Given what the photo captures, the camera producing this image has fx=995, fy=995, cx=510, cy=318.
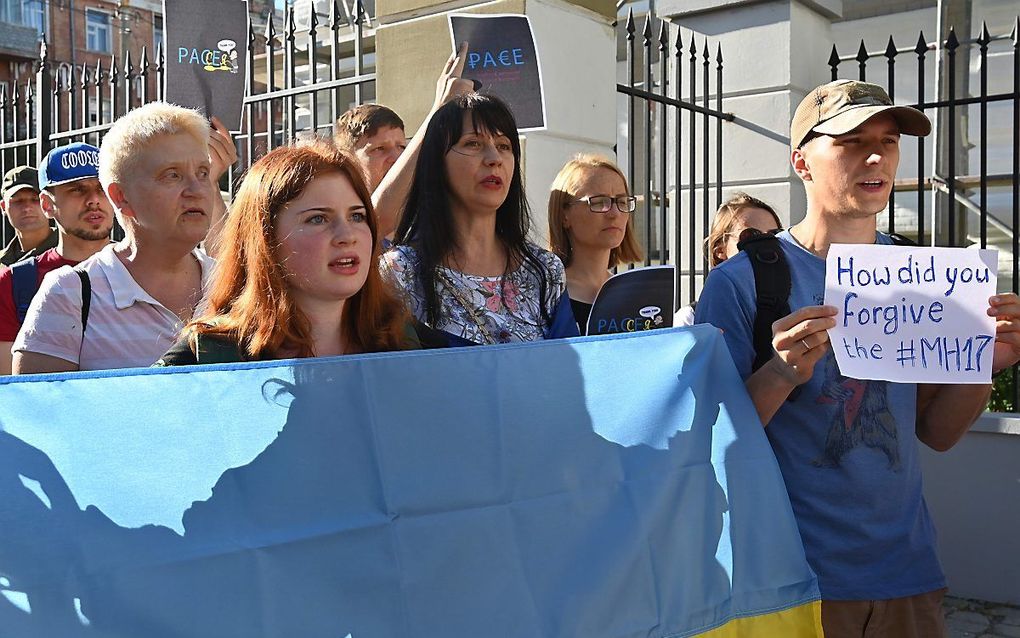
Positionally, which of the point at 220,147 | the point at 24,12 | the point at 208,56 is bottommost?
the point at 220,147

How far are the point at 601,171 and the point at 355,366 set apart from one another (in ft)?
6.47

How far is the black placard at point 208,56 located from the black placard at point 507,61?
37.6 inches

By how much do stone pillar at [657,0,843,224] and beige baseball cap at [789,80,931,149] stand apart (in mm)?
4093

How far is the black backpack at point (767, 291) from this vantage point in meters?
2.32

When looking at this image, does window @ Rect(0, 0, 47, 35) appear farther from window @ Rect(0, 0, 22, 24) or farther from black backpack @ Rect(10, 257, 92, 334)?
black backpack @ Rect(10, 257, 92, 334)

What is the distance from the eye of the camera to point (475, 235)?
276 centimetres

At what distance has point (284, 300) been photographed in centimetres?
201

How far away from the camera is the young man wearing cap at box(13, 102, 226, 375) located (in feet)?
8.02

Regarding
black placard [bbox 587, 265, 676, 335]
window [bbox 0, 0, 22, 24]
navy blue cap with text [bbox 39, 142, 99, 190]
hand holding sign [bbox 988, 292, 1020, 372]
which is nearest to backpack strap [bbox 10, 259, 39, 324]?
navy blue cap with text [bbox 39, 142, 99, 190]

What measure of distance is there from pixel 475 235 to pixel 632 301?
471mm

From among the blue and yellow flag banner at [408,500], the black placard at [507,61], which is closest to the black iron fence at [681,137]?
the black placard at [507,61]

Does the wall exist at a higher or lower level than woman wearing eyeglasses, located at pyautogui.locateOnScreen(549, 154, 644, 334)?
lower

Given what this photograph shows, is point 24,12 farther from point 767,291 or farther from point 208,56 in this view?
point 767,291

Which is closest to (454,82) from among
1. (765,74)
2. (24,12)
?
(765,74)
